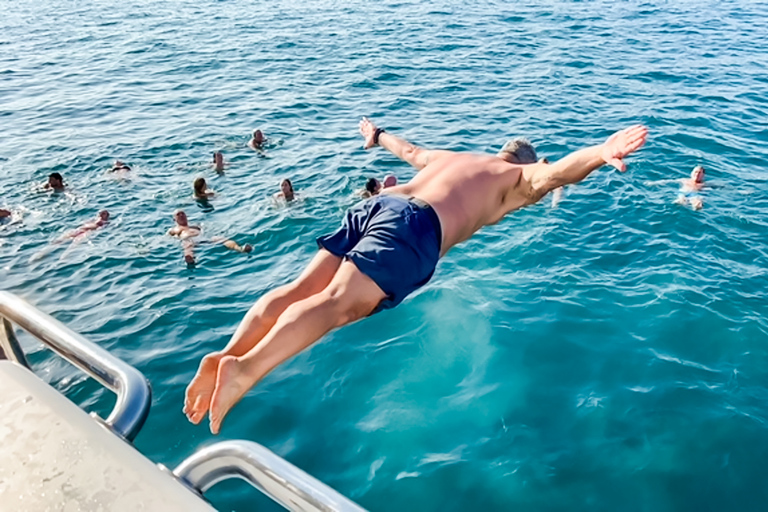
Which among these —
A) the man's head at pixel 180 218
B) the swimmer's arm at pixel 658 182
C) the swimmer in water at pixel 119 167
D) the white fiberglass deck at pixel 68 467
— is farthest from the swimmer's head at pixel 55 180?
the white fiberglass deck at pixel 68 467

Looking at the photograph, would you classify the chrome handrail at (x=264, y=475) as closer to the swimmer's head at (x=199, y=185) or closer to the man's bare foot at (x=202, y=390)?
the man's bare foot at (x=202, y=390)

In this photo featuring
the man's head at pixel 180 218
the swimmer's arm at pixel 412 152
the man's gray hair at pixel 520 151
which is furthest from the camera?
the man's head at pixel 180 218

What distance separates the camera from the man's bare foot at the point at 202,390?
12.7 ft

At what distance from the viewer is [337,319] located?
441 centimetres

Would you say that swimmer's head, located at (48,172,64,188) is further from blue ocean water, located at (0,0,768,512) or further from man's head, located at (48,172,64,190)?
blue ocean water, located at (0,0,768,512)

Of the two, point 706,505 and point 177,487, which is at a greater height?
point 177,487

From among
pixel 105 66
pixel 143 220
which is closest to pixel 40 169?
pixel 143 220

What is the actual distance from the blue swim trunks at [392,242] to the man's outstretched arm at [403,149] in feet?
3.71

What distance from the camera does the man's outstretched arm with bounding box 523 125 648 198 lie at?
182 inches

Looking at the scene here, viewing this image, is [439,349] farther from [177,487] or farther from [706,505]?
[177,487]

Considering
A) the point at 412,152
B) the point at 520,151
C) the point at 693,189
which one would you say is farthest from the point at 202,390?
the point at 693,189

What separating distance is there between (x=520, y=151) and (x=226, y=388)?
12.8 feet

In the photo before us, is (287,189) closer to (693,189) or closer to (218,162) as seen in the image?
(218,162)

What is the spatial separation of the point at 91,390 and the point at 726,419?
636 centimetres
